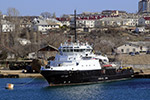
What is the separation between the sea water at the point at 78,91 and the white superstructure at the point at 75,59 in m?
2.37

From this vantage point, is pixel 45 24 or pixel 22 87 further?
pixel 45 24

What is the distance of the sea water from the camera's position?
48188mm

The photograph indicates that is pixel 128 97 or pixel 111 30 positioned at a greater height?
pixel 111 30

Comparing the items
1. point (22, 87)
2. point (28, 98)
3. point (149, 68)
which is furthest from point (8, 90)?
point (149, 68)

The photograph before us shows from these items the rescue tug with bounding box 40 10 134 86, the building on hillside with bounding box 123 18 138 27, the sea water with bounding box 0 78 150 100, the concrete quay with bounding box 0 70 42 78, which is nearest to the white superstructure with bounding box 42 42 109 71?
the rescue tug with bounding box 40 10 134 86

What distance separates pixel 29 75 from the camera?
218 ft

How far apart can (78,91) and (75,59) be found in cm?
660

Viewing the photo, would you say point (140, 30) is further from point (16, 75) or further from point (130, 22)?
point (16, 75)

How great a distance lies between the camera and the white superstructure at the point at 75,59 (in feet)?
187

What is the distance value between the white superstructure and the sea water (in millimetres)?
2374

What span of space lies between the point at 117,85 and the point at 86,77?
12.8 feet

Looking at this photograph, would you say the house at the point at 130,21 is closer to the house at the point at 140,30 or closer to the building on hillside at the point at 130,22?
the building on hillside at the point at 130,22

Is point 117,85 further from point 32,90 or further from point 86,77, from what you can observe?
point 32,90

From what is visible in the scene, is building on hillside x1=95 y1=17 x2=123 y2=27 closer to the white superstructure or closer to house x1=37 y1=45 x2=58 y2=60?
house x1=37 y1=45 x2=58 y2=60
